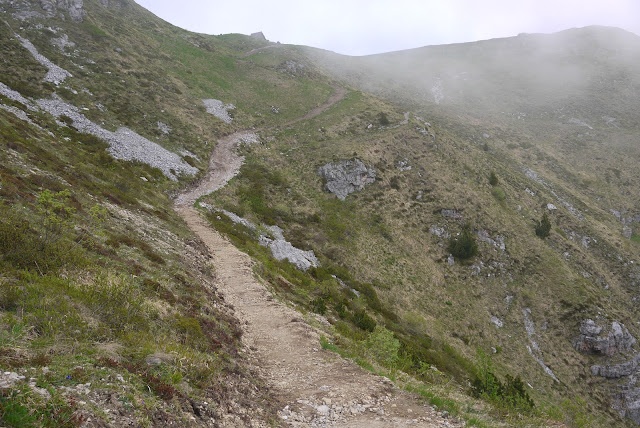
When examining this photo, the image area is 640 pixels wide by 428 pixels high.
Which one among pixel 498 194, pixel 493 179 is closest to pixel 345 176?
pixel 498 194

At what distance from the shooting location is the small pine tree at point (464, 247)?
41.4 metres

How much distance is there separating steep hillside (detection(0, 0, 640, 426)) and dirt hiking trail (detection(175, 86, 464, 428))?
0.17 metres

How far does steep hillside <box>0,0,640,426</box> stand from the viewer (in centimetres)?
793

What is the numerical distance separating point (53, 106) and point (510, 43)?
191 m

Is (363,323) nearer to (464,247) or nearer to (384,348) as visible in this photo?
(384,348)

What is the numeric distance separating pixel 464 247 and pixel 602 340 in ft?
55.4

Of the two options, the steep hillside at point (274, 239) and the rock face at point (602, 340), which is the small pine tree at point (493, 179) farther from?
the rock face at point (602, 340)

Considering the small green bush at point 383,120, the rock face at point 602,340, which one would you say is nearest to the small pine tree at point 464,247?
the rock face at point 602,340

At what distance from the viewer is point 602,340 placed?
35125mm

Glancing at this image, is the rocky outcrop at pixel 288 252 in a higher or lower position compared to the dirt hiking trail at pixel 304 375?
lower

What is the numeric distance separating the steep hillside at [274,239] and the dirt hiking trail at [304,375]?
0.56ft

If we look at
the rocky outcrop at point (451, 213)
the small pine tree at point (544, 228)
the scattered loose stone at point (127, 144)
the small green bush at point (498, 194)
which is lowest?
the small pine tree at point (544, 228)

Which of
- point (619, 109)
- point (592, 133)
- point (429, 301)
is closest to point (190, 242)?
point (429, 301)

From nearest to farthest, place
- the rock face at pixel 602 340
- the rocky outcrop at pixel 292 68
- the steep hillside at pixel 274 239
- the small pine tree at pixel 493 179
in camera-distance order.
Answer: the steep hillside at pixel 274 239 < the rock face at pixel 602 340 < the small pine tree at pixel 493 179 < the rocky outcrop at pixel 292 68
